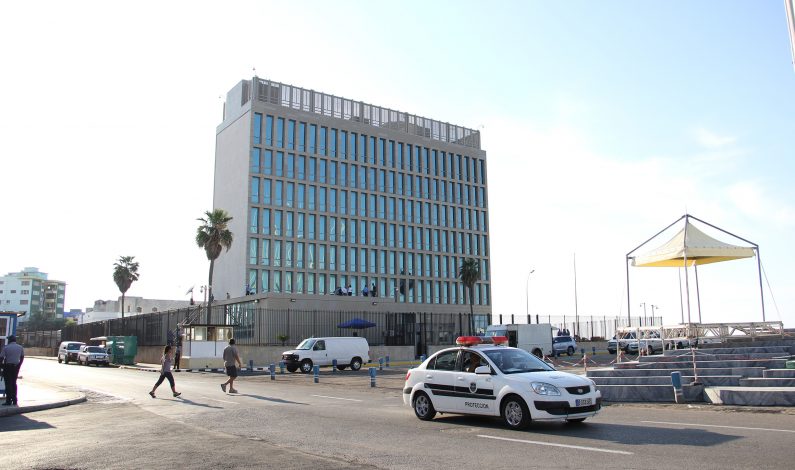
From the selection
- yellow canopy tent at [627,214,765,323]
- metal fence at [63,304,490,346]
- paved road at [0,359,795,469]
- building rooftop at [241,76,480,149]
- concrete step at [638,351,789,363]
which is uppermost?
building rooftop at [241,76,480,149]

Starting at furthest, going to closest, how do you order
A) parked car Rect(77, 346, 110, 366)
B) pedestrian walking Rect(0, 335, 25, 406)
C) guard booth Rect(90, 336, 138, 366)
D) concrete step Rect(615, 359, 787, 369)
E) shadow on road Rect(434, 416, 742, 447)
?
guard booth Rect(90, 336, 138, 366) < parked car Rect(77, 346, 110, 366) < pedestrian walking Rect(0, 335, 25, 406) < concrete step Rect(615, 359, 787, 369) < shadow on road Rect(434, 416, 742, 447)

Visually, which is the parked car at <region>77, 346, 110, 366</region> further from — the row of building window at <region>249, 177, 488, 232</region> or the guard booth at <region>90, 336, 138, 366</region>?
the row of building window at <region>249, 177, 488, 232</region>

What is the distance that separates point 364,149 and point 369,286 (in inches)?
680

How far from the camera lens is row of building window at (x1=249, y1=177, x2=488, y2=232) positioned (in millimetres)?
71938

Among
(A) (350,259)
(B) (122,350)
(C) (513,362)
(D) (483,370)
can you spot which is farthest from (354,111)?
(D) (483,370)

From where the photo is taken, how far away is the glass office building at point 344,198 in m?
71.4

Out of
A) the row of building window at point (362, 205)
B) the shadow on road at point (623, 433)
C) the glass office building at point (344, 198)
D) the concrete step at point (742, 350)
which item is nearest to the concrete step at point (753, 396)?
the shadow on road at point (623, 433)

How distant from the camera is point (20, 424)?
13.7m

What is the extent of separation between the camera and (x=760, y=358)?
17.5 m

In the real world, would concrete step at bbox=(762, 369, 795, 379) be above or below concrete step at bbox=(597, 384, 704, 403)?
above

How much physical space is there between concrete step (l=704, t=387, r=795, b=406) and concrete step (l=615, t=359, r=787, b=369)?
114 inches

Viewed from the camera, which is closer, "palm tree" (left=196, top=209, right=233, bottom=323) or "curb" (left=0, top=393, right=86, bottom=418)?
"curb" (left=0, top=393, right=86, bottom=418)

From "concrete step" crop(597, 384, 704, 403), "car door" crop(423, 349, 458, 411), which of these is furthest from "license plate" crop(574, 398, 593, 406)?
"concrete step" crop(597, 384, 704, 403)

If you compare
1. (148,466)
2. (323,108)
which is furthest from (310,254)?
(148,466)
